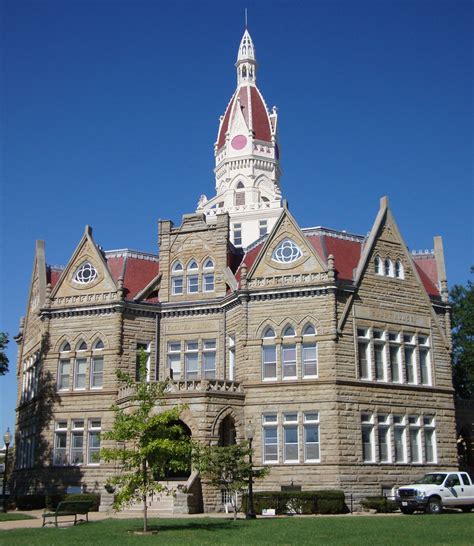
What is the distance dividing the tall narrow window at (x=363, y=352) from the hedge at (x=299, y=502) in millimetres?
7096

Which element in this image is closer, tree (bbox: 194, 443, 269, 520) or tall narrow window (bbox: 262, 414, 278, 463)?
tree (bbox: 194, 443, 269, 520)

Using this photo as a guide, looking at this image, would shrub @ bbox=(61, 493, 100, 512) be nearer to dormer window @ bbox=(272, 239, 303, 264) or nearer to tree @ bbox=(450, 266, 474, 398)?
dormer window @ bbox=(272, 239, 303, 264)

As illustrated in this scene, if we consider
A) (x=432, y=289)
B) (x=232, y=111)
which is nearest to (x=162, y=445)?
(x=432, y=289)

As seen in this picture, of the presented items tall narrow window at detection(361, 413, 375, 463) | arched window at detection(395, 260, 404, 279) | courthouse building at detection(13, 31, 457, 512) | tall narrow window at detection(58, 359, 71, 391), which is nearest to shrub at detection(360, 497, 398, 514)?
courthouse building at detection(13, 31, 457, 512)

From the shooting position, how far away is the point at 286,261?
126 feet

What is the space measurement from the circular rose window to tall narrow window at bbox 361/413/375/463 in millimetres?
41919

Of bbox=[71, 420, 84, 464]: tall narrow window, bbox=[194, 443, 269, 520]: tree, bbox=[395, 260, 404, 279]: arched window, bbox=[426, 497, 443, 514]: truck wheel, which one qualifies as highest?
bbox=[395, 260, 404, 279]: arched window

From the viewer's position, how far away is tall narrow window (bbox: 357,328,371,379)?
37312mm

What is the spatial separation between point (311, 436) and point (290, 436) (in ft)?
3.49

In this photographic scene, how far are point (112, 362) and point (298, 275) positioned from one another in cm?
1113

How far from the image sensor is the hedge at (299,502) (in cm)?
3094

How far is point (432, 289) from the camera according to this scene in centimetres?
4219

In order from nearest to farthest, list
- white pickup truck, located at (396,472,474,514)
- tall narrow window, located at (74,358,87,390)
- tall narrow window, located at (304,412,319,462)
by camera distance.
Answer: white pickup truck, located at (396,472,474,514)
tall narrow window, located at (304,412,319,462)
tall narrow window, located at (74,358,87,390)

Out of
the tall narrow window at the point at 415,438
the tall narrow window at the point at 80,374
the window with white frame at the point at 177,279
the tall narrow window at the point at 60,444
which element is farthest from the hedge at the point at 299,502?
the window with white frame at the point at 177,279
